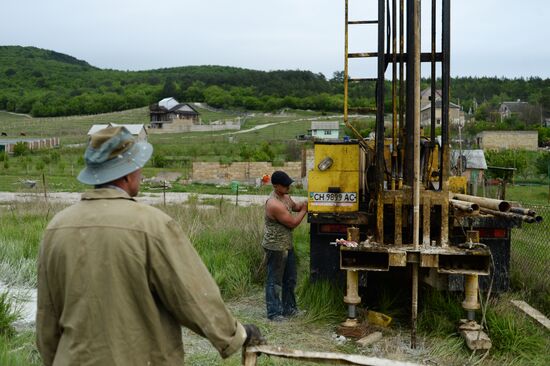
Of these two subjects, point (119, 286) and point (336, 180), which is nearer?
Answer: point (119, 286)

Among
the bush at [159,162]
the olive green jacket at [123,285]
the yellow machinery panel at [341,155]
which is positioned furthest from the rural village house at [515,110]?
the olive green jacket at [123,285]

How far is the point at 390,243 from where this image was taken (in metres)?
6.65

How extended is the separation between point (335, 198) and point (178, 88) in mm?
135219

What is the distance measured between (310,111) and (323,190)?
108m

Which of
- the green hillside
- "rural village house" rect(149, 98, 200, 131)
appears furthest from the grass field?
the green hillside

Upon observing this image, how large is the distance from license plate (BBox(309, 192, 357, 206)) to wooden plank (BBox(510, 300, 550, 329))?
1.97 meters

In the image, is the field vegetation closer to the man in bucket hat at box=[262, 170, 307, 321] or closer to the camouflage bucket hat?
the man in bucket hat at box=[262, 170, 307, 321]

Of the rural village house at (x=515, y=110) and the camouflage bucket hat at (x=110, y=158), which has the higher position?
the rural village house at (x=515, y=110)

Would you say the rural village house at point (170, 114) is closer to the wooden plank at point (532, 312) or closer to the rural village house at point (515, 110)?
the rural village house at point (515, 110)

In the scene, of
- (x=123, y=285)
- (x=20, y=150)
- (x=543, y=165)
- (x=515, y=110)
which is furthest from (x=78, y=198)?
(x=515, y=110)

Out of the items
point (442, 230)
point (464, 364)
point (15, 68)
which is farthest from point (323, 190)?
point (15, 68)

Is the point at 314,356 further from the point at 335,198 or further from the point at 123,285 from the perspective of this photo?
the point at 335,198

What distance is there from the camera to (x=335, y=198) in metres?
6.93

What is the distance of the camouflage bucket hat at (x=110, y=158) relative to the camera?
284 cm
